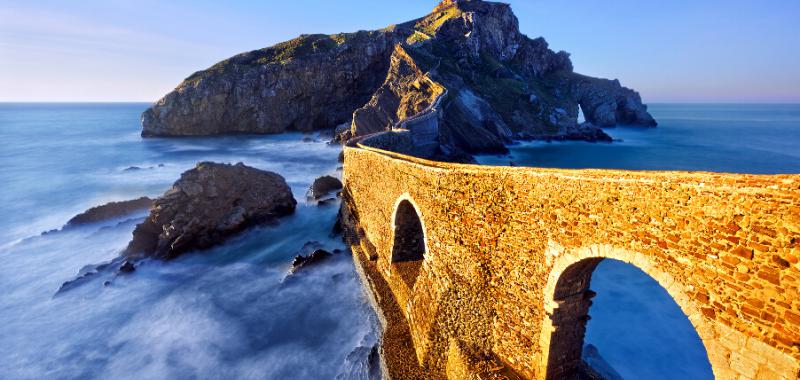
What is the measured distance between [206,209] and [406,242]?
13.6 m

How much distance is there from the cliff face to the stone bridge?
43262 mm

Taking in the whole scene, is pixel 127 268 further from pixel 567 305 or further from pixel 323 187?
pixel 567 305

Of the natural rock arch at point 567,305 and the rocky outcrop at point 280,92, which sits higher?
the rocky outcrop at point 280,92

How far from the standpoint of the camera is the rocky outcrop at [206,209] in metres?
20.4

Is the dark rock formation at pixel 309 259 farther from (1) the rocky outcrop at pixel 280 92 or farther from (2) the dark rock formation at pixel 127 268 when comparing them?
(1) the rocky outcrop at pixel 280 92

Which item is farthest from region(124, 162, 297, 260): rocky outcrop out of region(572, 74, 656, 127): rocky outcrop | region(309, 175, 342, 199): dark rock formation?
region(572, 74, 656, 127): rocky outcrop

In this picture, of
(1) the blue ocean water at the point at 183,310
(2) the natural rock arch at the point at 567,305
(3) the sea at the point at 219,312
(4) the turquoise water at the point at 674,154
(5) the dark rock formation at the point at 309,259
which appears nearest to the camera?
(2) the natural rock arch at the point at 567,305

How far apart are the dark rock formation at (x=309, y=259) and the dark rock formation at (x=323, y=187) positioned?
1038 centimetres

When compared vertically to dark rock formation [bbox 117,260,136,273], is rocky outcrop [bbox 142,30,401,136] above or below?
above

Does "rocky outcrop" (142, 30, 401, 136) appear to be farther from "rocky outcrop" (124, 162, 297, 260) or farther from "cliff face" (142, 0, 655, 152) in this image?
"rocky outcrop" (124, 162, 297, 260)

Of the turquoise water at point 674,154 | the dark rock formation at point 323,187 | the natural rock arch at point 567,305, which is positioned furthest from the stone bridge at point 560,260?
the turquoise water at point 674,154

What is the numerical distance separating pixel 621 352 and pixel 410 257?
25.9 feet

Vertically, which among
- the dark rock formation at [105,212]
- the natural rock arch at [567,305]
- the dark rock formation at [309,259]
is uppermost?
the natural rock arch at [567,305]

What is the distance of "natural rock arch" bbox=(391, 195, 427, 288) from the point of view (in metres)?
13.7
